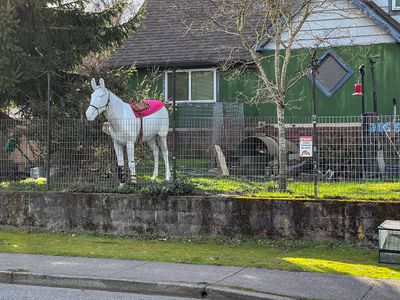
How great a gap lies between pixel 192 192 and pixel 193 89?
998 cm

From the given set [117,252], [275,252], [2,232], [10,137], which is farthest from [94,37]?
[275,252]

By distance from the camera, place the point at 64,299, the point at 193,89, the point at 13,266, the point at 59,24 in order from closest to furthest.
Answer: the point at 64,299 < the point at 13,266 < the point at 59,24 < the point at 193,89

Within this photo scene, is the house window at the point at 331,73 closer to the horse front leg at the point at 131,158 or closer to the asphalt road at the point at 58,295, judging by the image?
the horse front leg at the point at 131,158

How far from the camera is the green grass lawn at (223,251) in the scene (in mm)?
8656

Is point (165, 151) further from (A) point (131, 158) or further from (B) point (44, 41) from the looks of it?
(B) point (44, 41)

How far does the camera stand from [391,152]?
34.0ft

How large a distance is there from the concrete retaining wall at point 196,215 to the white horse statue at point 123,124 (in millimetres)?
831

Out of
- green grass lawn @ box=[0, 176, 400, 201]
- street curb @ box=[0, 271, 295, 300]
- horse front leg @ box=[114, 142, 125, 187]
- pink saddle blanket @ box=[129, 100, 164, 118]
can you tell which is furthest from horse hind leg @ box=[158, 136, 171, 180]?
street curb @ box=[0, 271, 295, 300]

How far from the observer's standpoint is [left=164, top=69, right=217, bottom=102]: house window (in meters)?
20.8

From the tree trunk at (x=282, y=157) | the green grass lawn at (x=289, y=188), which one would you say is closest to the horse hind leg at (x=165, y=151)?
the green grass lawn at (x=289, y=188)

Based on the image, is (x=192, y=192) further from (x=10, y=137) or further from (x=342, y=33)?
(x=342, y=33)

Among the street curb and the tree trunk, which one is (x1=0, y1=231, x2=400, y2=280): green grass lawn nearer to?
the tree trunk

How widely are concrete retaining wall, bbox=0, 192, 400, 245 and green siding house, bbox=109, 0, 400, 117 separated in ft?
21.1

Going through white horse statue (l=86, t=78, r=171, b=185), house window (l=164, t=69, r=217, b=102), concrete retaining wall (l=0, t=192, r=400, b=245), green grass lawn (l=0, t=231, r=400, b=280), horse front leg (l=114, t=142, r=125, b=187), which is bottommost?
green grass lawn (l=0, t=231, r=400, b=280)
